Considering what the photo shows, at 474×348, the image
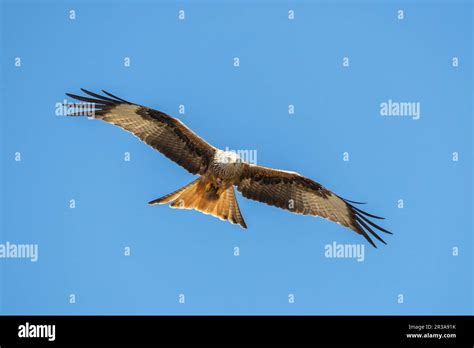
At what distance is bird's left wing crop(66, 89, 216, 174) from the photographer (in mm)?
11305

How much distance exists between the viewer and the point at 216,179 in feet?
36.9

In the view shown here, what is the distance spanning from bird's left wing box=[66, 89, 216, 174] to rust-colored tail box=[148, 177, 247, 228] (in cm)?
30

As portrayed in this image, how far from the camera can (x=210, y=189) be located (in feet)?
37.2

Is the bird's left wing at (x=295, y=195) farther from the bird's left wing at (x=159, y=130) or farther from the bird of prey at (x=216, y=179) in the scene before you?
the bird's left wing at (x=159, y=130)

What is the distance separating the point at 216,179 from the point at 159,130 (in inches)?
48.7

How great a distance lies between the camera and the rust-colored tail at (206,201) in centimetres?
1123

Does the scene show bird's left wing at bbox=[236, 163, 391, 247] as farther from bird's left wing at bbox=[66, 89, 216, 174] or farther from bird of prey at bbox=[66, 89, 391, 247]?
bird's left wing at bbox=[66, 89, 216, 174]

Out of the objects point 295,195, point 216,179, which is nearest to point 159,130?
point 216,179

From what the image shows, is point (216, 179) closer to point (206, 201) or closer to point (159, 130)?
point (206, 201)

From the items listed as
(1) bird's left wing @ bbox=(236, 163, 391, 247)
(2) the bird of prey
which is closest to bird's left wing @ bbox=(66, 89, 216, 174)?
(2) the bird of prey

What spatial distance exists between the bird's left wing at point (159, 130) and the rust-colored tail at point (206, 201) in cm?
30
